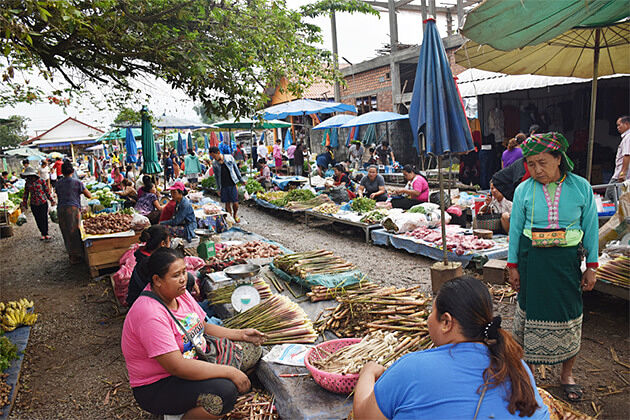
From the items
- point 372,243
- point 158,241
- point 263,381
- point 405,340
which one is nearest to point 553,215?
point 405,340

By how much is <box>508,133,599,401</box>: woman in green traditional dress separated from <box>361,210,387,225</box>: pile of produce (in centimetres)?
517

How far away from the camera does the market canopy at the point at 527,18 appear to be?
3.49m

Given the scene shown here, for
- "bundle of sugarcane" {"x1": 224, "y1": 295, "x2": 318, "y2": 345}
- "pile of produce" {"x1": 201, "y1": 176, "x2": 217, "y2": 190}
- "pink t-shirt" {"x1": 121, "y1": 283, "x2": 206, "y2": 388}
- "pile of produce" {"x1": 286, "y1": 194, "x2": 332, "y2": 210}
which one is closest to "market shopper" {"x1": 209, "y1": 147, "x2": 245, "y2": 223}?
"pile of produce" {"x1": 286, "y1": 194, "x2": 332, "y2": 210}

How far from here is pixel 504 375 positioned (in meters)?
1.42

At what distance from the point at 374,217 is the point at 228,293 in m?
4.40

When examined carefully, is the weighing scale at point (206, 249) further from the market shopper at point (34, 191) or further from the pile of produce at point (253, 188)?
the pile of produce at point (253, 188)

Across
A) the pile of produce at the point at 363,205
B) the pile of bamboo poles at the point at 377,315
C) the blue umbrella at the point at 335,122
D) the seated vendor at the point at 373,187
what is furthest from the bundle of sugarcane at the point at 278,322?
the blue umbrella at the point at 335,122

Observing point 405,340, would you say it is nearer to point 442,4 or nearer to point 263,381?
point 263,381

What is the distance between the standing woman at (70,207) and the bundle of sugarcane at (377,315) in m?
6.14

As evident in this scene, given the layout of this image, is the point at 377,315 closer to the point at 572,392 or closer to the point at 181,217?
the point at 572,392

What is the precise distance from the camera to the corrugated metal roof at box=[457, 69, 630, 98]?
32.1 feet

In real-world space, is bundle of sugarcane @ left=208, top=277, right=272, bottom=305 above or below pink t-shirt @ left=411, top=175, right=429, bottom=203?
below

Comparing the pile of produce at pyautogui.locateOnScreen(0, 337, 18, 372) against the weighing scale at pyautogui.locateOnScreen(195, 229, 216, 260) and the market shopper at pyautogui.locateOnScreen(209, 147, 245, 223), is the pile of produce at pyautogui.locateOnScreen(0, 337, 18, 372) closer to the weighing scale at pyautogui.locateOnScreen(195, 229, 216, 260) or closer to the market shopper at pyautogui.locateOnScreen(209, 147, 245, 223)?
the weighing scale at pyautogui.locateOnScreen(195, 229, 216, 260)

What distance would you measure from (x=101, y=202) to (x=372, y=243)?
665 cm
